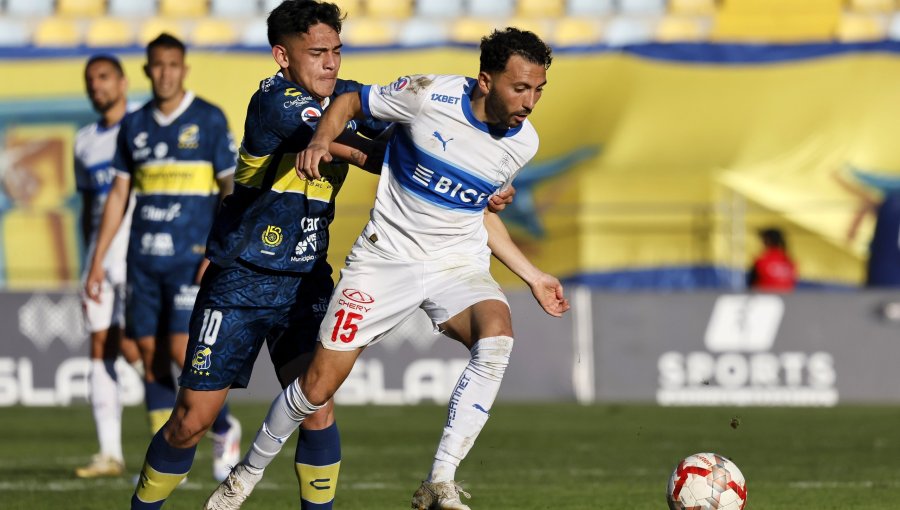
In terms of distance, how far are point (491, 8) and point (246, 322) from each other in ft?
53.8

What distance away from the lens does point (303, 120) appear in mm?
6117

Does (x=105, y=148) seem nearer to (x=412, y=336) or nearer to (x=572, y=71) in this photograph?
(x=412, y=336)

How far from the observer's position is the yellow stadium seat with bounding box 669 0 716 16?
70.9ft

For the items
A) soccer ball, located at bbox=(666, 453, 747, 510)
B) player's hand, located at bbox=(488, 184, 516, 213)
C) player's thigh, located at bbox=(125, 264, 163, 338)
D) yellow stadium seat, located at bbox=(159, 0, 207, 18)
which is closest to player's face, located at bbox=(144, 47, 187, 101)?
player's thigh, located at bbox=(125, 264, 163, 338)

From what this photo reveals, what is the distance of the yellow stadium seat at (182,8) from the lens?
72.6 feet

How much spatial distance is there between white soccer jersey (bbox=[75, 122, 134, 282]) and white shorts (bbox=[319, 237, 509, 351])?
11.8 ft

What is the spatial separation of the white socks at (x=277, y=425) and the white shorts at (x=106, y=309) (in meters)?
3.40

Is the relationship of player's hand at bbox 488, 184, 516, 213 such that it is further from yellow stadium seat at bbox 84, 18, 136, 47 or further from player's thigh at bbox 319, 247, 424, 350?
yellow stadium seat at bbox 84, 18, 136, 47

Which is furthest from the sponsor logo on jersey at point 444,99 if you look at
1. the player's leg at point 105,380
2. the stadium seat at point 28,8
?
the stadium seat at point 28,8

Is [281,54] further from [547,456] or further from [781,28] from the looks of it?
[781,28]

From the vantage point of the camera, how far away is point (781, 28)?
20.9 metres

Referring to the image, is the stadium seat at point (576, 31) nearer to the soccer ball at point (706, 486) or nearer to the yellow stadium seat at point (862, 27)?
the yellow stadium seat at point (862, 27)

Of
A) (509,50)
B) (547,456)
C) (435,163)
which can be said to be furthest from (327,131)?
(547,456)

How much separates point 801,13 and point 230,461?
46.6 ft
